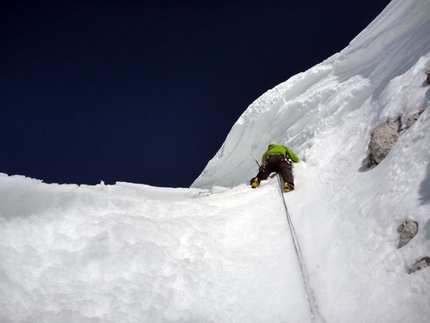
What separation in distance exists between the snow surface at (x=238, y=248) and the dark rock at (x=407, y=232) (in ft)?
0.20

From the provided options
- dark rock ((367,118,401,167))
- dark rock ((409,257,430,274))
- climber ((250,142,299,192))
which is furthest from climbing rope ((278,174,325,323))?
climber ((250,142,299,192))

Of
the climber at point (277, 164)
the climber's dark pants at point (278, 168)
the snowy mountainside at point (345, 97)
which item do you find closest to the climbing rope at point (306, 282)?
the climber's dark pants at point (278, 168)

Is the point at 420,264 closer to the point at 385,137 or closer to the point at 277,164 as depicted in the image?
the point at 385,137

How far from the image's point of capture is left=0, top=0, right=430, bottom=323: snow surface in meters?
2.45

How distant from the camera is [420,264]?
2441 mm

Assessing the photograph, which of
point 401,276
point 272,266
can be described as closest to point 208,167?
point 272,266

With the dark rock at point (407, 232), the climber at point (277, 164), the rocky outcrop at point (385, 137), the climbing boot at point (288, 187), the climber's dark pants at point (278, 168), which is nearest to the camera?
the dark rock at point (407, 232)

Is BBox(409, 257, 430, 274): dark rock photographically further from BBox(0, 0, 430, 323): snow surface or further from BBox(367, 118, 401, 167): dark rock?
BBox(367, 118, 401, 167): dark rock

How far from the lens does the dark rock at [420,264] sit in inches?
94.9

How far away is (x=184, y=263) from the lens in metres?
3.21

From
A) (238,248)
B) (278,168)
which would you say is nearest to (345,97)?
(278,168)

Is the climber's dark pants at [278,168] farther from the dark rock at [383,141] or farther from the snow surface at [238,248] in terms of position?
the dark rock at [383,141]

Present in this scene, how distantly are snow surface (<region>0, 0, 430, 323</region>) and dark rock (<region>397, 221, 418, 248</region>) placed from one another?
62mm

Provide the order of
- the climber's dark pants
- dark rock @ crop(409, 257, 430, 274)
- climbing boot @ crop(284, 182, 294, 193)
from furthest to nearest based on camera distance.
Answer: the climber's dark pants < climbing boot @ crop(284, 182, 294, 193) < dark rock @ crop(409, 257, 430, 274)
